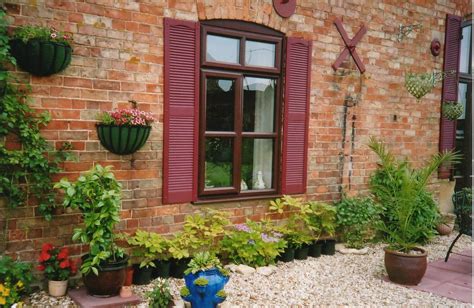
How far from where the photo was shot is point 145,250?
13.3ft

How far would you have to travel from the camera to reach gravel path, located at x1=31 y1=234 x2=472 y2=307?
375 cm

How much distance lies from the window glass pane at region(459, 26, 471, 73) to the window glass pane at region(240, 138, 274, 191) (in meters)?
4.21

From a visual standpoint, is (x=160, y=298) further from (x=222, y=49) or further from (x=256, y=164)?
(x=222, y=49)

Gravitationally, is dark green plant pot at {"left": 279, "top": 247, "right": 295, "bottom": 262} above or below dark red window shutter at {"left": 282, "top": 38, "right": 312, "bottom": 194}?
below

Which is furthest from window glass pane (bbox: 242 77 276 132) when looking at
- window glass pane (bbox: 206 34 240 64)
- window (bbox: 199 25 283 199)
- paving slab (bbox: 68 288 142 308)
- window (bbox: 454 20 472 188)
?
window (bbox: 454 20 472 188)

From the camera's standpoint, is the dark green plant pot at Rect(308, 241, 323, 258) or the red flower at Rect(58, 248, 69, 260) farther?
the dark green plant pot at Rect(308, 241, 323, 258)

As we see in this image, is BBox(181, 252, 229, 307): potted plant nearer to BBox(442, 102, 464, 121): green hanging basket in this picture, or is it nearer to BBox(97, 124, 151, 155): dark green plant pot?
BBox(97, 124, 151, 155): dark green plant pot

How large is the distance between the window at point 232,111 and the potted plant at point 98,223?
0.85 meters

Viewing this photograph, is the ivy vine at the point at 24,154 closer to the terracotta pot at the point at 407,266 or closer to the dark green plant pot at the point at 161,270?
the dark green plant pot at the point at 161,270

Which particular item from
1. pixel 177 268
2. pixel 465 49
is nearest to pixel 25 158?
pixel 177 268

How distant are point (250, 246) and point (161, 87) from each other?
1827 mm

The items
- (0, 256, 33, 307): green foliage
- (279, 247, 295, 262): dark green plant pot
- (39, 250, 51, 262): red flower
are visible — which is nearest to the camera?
(0, 256, 33, 307): green foliage

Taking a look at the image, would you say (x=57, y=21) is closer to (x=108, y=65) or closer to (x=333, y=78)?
(x=108, y=65)

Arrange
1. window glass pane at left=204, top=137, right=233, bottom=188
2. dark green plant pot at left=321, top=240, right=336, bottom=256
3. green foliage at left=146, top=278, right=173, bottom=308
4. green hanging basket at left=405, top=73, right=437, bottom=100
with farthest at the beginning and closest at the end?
green hanging basket at left=405, top=73, right=437, bottom=100 < dark green plant pot at left=321, top=240, right=336, bottom=256 < window glass pane at left=204, top=137, right=233, bottom=188 < green foliage at left=146, top=278, right=173, bottom=308
